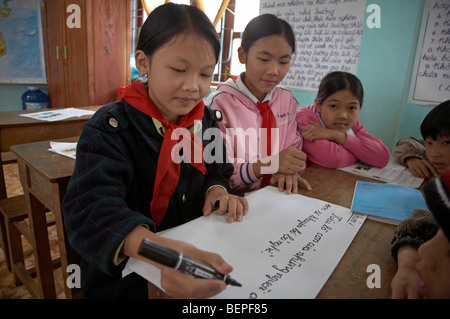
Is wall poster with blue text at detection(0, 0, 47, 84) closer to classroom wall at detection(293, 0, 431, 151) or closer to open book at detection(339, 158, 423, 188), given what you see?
classroom wall at detection(293, 0, 431, 151)

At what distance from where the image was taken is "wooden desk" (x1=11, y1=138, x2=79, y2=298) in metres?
0.99

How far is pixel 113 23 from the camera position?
133 inches

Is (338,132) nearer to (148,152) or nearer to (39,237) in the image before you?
(148,152)

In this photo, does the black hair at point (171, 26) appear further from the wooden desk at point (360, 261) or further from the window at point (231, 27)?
the window at point (231, 27)

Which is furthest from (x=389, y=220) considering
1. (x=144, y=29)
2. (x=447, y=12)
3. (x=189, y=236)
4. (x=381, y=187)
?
(x=447, y=12)

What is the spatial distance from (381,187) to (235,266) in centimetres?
67

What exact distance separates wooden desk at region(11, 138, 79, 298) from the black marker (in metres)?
0.71

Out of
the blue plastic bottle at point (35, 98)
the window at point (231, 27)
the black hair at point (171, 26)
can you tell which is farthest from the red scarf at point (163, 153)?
the blue plastic bottle at point (35, 98)

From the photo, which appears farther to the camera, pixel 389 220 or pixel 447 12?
pixel 447 12

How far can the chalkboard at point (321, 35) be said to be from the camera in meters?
1.92

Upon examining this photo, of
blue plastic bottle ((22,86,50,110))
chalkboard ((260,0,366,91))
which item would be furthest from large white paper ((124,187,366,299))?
blue plastic bottle ((22,86,50,110))

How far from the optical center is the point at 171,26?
668 millimetres

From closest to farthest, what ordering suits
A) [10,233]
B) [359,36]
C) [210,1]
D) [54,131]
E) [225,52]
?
[10,233] < [54,131] < [359,36] < [210,1] < [225,52]
